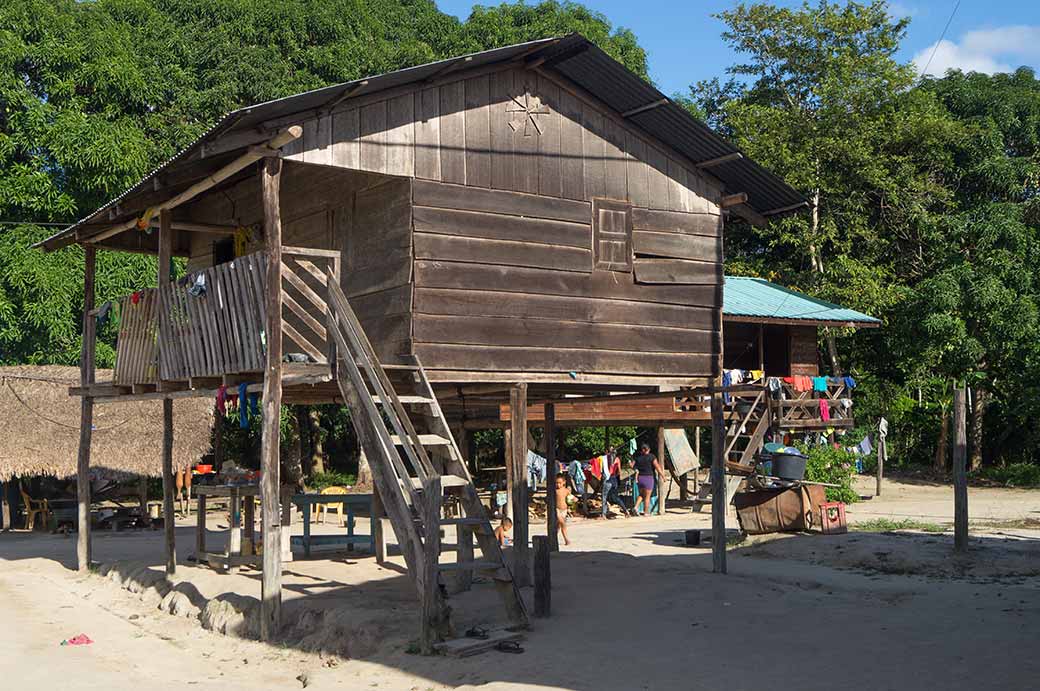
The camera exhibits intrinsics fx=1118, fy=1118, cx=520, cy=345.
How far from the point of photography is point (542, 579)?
11.4 metres

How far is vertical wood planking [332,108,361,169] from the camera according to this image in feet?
38.8

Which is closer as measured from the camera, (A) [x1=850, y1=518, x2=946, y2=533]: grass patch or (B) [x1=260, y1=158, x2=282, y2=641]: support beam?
(B) [x1=260, y1=158, x2=282, y2=641]: support beam

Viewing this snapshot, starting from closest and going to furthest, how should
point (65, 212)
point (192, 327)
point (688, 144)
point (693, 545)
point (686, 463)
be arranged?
point (192, 327), point (688, 144), point (693, 545), point (65, 212), point (686, 463)

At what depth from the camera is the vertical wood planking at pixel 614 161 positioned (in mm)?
14016

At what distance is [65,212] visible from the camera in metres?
25.3

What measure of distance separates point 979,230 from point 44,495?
83.4 feet

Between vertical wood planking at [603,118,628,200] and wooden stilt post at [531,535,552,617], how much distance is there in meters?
4.78

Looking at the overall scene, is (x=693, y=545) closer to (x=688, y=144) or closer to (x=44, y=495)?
(x=688, y=144)

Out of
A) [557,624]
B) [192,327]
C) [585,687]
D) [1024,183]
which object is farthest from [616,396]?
[1024,183]

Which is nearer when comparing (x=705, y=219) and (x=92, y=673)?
(x=92, y=673)

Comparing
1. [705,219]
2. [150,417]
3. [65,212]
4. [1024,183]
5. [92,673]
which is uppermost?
[1024,183]

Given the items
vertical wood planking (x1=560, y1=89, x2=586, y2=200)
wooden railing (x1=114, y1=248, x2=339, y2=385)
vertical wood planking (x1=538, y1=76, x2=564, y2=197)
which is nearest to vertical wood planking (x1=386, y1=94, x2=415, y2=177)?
wooden railing (x1=114, y1=248, x2=339, y2=385)

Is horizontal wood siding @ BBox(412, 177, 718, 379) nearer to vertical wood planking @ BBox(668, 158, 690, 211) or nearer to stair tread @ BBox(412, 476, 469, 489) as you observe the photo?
vertical wood planking @ BBox(668, 158, 690, 211)

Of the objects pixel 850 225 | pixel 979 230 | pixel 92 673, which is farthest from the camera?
pixel 850 225
